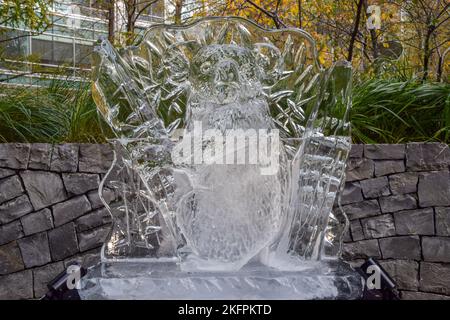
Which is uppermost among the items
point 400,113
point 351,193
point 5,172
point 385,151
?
point 400,113

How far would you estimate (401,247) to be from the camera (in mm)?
2998

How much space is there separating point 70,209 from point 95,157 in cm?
32

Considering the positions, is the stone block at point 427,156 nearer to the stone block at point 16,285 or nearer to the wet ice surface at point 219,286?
the wet ice surface at point 219,286

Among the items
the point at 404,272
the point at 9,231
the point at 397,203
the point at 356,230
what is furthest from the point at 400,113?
the point at 9,231

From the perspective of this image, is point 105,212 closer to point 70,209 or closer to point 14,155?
point 70,209

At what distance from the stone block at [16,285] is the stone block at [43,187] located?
0.38m

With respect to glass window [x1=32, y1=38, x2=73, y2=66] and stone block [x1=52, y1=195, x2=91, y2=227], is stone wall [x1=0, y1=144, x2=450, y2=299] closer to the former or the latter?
stone block [x1=52, y1=195, x2=91, y2=227]

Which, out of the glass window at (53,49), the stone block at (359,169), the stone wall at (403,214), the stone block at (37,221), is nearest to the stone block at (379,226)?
the stone wall at (403,214)

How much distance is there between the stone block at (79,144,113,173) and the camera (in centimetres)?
289

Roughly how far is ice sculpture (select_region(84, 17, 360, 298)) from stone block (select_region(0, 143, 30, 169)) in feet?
4.18

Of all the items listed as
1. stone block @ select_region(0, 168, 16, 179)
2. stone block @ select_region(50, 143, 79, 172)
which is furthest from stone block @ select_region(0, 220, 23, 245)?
stone block @ select_region(50, 143, 79, 172)

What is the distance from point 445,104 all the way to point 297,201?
70.4 inches

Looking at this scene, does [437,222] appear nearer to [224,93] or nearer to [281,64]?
[281,64]

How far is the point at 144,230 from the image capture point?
1.80 meters
